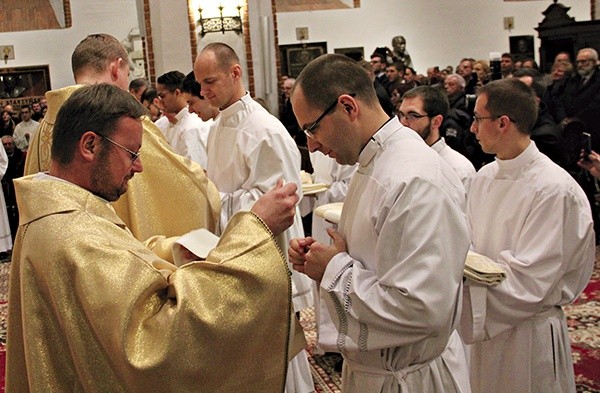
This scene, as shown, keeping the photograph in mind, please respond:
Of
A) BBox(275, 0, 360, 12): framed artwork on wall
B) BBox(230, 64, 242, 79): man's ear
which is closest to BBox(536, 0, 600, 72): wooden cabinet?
BBox(275, 0, 360, 12): framed artwork on wall

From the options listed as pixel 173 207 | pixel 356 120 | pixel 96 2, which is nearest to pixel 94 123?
pixel 356 120

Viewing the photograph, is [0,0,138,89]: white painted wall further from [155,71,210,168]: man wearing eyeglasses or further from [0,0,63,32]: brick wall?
[155,71,210,168]: man wearing eyeglasses

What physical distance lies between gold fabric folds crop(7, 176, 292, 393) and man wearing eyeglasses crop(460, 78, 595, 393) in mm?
1227

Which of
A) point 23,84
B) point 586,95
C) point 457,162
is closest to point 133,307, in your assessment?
point 457,162

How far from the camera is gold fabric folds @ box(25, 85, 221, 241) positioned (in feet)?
11.2

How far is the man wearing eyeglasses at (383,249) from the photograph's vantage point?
2.17 meters

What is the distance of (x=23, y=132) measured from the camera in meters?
14.3

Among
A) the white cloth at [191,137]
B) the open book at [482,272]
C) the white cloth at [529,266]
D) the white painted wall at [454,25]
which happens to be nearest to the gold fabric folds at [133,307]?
the open book at [482,272]

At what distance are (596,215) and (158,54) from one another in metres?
4.91

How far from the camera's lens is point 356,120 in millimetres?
2369

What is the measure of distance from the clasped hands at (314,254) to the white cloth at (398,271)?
4 centimetres

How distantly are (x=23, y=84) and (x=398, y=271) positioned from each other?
54.0 feet

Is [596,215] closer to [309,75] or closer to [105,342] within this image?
[309,75]

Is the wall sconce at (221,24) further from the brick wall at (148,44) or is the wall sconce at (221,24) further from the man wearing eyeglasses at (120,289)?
the man wearing eyeglasses at (120,289)
